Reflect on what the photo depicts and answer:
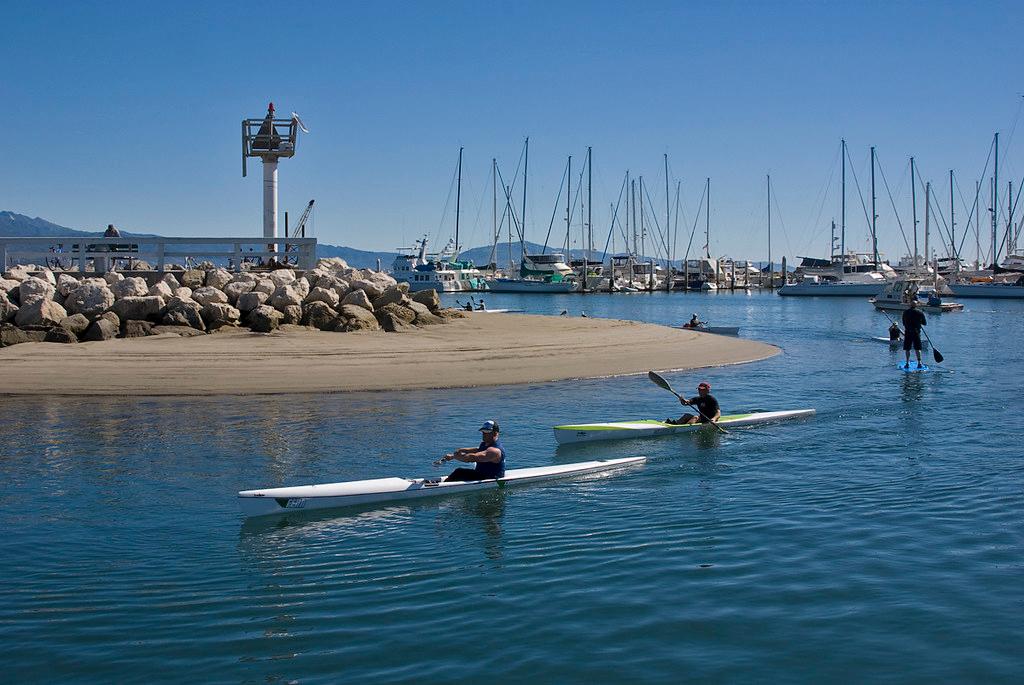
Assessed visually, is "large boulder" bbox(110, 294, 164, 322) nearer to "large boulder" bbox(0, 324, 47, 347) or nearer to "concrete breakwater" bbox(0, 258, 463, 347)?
"concrete breakwater" bbox(0, 258, 463, 347)

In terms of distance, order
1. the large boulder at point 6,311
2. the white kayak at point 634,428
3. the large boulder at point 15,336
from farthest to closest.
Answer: the large boulder at point 6,311
the large boulder at point 15,336
the white kayak at point 634,428

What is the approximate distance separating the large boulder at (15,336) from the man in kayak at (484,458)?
16687 millimetres

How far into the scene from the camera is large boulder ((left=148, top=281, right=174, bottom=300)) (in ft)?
91.5

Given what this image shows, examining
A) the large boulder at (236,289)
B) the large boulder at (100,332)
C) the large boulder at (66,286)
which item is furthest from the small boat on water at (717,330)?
→ the large boulder at (66,286)

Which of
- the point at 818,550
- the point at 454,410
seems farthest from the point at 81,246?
the point at 818,550

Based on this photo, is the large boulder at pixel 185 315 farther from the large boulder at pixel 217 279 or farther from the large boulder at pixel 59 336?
the large boulder at pixel 217 279

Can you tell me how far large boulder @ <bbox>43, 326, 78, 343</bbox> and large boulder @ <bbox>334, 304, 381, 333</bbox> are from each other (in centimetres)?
697

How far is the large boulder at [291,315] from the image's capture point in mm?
27984

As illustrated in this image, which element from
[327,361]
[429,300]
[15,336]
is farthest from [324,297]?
[15,336]

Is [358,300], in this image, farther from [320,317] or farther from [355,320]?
[320,317]

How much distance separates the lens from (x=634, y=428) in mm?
16875

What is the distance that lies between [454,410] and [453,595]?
10438 mm

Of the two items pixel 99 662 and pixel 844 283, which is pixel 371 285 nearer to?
pixel 99 662

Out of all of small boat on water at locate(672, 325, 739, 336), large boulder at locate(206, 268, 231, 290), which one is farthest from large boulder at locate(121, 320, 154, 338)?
small boat on water at locate(672, 325, 739, 336)
